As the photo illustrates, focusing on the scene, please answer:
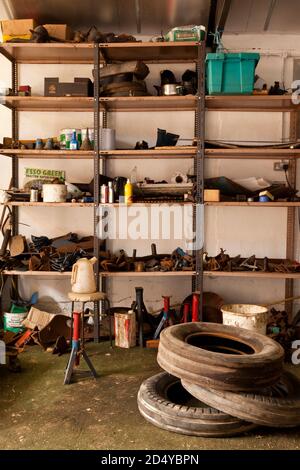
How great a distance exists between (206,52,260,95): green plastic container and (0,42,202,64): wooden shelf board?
0.93 ft

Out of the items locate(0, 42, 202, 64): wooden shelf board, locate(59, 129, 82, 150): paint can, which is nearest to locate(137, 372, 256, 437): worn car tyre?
locate(59, 129, 82, 150): paint can

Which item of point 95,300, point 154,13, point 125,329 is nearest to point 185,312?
point 125,329

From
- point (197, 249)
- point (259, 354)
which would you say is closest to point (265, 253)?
point (197, 249)

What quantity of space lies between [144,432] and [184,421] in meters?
0.23

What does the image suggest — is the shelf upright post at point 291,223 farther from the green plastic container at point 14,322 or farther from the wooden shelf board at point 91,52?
the green plastic container at point 14,322

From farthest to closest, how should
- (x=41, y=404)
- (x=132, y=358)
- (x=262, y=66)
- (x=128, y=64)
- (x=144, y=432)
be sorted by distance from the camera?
(x=262, y=66) < (x=128, y=64) < (x=132, y=358) < (x=41, y=404) < (x=144, y=432)

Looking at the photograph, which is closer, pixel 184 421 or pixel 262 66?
pixel 184 421

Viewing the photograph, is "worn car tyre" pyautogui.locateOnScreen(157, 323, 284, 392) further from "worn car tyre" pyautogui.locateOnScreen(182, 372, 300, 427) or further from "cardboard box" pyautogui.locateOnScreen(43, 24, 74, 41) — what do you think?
"cardboard box" pyautogui.locateOnScreen(43, 24, 74, 41)

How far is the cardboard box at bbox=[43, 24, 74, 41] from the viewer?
3.89m

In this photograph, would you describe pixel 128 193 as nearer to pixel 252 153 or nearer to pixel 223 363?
pixel 252 153

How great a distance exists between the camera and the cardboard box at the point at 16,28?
394 centimetres

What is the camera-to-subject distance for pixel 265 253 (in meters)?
4.39

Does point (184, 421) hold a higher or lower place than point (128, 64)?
lower
